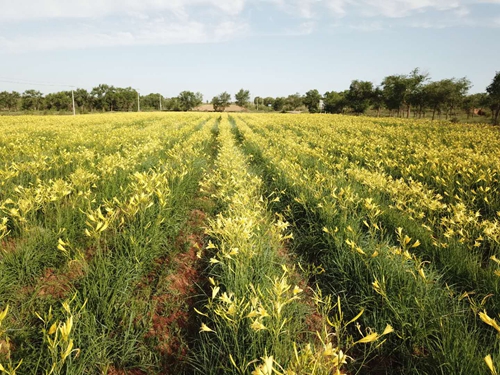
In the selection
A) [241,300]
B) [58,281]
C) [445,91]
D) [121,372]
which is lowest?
[121,372]

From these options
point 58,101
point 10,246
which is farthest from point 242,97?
point 10,246

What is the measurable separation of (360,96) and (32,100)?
112 m

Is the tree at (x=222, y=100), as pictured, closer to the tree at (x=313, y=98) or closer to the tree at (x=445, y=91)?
the tree at (x=313, y=98)

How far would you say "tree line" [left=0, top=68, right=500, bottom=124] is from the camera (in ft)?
167

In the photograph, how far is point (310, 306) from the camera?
283 cm

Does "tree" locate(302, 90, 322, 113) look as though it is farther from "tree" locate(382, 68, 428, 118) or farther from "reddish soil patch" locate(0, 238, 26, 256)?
"reddish soil patch" locate(0, 238, 26, 256)

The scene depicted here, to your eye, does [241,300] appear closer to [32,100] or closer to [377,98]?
[377,98]

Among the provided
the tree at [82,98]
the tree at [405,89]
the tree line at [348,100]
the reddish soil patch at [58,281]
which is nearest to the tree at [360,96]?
the tree line at [348,100]

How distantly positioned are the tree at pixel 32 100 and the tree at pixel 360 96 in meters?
109

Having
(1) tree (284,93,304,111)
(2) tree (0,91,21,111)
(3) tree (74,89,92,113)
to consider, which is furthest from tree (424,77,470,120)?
(2) tree (0,91,21,111)

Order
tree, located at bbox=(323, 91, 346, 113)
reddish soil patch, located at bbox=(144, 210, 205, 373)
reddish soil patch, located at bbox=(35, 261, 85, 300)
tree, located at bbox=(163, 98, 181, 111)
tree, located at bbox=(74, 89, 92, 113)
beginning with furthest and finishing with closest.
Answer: tree, located at bbox=(163, 98, 181, 111) < tree, located at bbox=(74, 89, 92, 113) < tree, located at bbox=(323, 91, 346, 113) < reddish soil patch, located at bbox=(35, 261, 85, 300) < reddish soil patch, located at bbox=(144, 210, 205, 373)

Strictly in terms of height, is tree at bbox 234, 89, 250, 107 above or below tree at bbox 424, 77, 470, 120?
above

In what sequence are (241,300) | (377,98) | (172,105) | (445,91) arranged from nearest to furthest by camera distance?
(241,300) → (445,91) → (377,98) → (172,105)

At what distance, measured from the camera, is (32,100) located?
333ft
